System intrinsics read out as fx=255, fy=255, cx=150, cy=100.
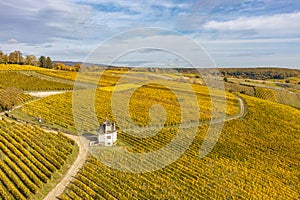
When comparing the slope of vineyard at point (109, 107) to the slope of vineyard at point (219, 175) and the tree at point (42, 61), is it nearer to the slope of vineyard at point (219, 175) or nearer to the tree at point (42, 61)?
Result: the slope of vineyard at point (219, 175)

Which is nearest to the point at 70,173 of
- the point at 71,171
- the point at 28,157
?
the point at 71,171

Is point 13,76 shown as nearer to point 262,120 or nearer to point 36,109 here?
point 36,109

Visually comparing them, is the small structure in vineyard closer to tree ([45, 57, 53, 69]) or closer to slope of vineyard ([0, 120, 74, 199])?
slope of vineyard ([0, 120, 74, 199])

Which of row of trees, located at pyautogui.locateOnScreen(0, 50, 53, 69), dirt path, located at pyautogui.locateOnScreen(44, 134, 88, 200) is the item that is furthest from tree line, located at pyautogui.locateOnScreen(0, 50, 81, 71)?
dirt path, located at pyautogui.locateOnScreen(44, 134, 88, 200)

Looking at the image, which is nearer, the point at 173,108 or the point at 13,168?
the point at 13,168

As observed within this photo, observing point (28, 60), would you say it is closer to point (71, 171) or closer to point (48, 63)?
point (48, 63)

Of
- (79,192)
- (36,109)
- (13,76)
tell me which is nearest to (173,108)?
(36,109)
